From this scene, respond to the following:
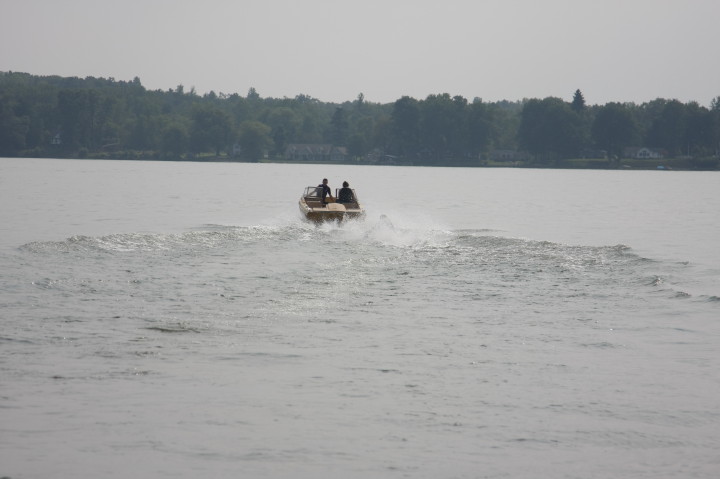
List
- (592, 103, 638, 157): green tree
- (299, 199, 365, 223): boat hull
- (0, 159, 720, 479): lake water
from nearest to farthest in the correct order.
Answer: (0, 159, 720, 479): lake water
(299, 199, 365, 223): boat hull
(592, 103, 638, 157): green tree

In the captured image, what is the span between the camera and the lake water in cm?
966

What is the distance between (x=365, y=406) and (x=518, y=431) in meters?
1.94

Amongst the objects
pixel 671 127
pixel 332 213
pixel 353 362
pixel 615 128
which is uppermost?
pixel 671 127

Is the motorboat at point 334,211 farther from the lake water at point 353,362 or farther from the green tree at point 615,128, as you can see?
the green tree at point 615,128

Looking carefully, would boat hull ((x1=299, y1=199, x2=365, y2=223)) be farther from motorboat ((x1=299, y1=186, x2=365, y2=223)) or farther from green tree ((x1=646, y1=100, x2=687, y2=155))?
green tree ((x1=646, y1=100, x2=687, y2=155))

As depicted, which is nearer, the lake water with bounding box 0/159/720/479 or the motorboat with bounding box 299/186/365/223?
the lake water with bounding box 0/159/720/479

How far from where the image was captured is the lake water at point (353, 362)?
966cm

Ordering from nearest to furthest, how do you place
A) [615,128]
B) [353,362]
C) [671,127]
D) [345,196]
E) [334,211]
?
[353,362]
[334,211]
[345,196]
[615,128]
[671,127]

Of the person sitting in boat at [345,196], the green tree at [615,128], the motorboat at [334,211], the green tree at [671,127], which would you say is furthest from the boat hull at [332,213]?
the green tree at [671,127]

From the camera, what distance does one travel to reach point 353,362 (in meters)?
13.4

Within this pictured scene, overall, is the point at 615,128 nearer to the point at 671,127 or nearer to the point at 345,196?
the point at 671,127

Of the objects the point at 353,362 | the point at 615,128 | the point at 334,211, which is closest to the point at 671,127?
the point at 615,128

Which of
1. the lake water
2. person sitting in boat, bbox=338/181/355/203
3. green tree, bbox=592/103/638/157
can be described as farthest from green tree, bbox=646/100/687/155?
the lake water

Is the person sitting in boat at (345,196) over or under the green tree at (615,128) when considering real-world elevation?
under
